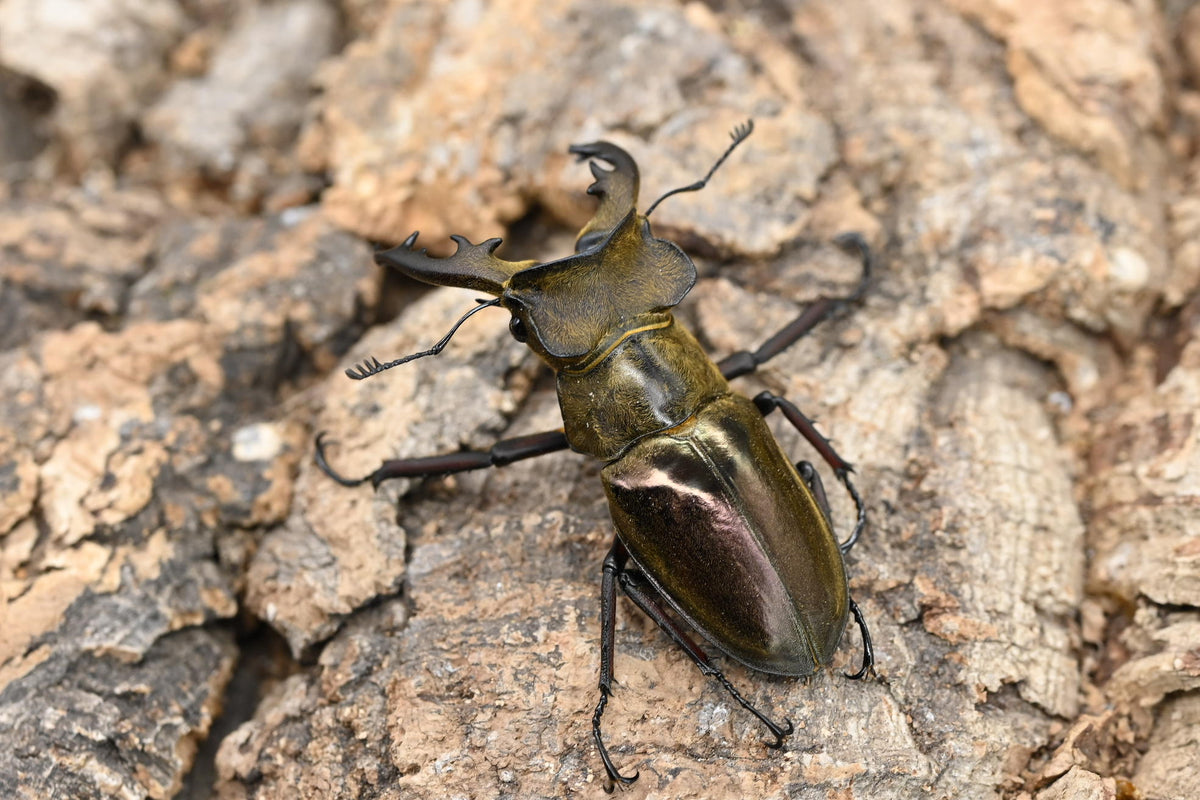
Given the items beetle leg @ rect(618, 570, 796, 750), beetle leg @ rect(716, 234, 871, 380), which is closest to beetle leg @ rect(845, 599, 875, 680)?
beetle leg @ rect(618, 570, 796, 750)

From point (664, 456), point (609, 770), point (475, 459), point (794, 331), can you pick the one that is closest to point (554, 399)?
point (475, 459)

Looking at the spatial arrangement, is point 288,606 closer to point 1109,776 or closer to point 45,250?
point 45,250

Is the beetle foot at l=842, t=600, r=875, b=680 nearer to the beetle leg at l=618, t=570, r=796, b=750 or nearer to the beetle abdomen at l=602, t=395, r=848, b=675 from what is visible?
the beetle abdomen at l=602, t=395, r=848, b=675

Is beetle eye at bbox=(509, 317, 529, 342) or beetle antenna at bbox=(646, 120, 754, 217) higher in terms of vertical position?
beetle antenna at bbox=(646, 120, 754, 217)

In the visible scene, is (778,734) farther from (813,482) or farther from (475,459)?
(475,459)

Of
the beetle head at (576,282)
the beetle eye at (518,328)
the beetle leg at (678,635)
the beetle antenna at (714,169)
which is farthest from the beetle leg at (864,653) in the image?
the beetle antenna at (714,169)

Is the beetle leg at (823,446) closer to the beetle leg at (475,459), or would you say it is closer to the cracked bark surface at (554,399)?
the cracked bark surface at (554,399)
